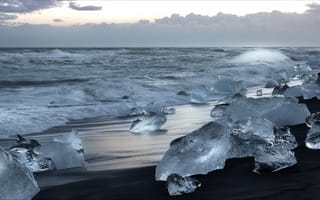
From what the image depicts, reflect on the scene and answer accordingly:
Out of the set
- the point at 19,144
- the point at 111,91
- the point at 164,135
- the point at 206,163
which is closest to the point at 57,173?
the point at 19,144

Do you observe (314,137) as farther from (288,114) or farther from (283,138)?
(288,114)

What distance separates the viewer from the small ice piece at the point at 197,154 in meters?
3.06

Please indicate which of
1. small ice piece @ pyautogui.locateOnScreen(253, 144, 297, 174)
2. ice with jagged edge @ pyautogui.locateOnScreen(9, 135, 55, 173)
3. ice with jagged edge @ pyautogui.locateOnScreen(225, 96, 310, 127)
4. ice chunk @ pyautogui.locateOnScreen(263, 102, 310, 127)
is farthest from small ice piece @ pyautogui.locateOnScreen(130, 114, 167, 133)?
small ice piece @ pyautogui.locateOnScreen(253, 144, 297, 174)

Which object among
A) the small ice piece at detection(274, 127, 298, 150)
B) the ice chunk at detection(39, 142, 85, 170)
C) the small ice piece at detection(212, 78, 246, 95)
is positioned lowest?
the small ice piece at detection(212, 78, 246, 95)

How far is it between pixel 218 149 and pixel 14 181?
1.46 metres

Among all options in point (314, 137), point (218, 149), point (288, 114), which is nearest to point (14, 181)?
point (218, 149)

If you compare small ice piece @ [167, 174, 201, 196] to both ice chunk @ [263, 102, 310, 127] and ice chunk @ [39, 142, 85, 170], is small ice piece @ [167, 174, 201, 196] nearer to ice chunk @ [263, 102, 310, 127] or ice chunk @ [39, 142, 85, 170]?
ice chunk @ [39, 142, 85, 170]

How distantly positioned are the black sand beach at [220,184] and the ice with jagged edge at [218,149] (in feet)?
0.24

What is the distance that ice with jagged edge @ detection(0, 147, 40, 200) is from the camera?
264 cm

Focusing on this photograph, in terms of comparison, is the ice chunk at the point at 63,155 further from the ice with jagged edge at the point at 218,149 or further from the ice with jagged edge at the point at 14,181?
the ice with jagged edge at the point at 218,149

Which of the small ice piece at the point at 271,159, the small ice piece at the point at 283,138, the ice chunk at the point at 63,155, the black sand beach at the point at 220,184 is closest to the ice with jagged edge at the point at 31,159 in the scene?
the ice chunk at the point at 63,155

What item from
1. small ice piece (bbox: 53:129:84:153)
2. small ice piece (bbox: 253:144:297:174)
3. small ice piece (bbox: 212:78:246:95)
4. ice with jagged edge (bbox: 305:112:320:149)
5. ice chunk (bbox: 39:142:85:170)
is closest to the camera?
small ice piece (bbox: 253:144:297:174)

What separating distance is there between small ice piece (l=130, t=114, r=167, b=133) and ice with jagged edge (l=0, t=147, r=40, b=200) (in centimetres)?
292

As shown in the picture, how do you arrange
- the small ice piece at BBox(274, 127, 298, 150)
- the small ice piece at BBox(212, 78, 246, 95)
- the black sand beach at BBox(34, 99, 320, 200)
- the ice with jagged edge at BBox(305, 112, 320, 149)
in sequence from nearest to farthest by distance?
the black sand beach at BBox(34, 99, 320, 200) → the small ice piece at BBox(274, 127, 298, 150) → the ice with jagged edge at BBox(305, 112, 320, 149) → the small ice piece at BBox(212, 78, 246, 95)
